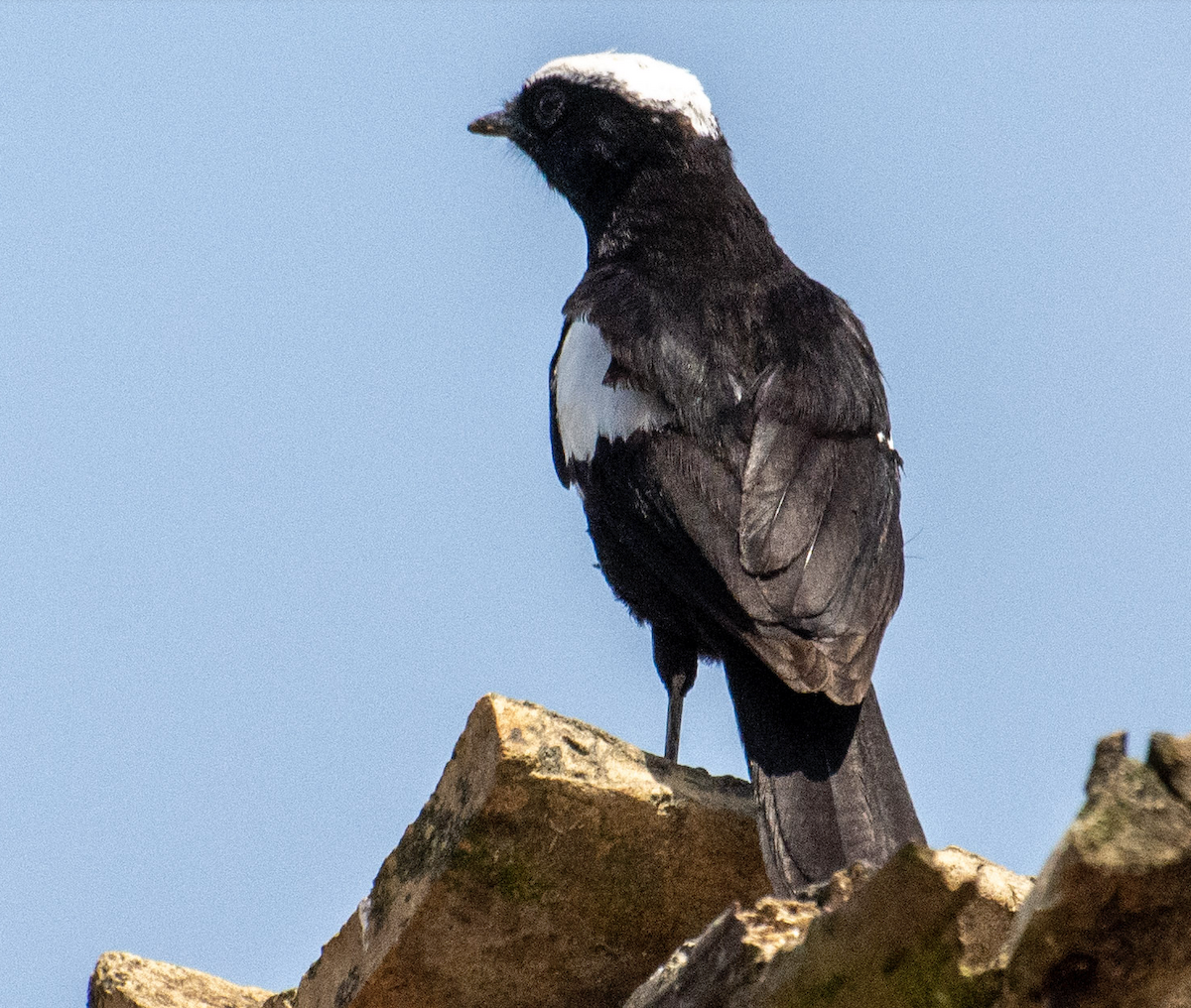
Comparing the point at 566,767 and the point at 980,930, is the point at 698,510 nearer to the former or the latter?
the point at 566,767

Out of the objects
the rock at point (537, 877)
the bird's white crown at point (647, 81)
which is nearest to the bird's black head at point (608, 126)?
the bird's white crown at point (647, 81)

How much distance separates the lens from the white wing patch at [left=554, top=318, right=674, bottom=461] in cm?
494

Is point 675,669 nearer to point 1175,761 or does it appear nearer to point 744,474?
point 744,474

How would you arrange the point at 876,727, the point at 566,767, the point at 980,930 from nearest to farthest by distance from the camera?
the point at 980,930 → the point at 566,767 → the point at 876,727

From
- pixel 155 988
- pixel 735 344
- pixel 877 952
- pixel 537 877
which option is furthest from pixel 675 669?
pixel 877 952

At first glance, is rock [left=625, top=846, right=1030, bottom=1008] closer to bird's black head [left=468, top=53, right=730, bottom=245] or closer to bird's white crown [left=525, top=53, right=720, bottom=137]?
bird's black head [left=468, top=53, right=730, bottom=245]

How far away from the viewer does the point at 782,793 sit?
153 inches

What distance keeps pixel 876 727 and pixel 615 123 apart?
3268mm

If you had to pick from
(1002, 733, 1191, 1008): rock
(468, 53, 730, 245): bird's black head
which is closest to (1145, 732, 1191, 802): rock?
(1002, 733, 1191, 1008): rock

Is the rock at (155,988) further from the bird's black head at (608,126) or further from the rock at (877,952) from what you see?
the bird's black head at (608,126)

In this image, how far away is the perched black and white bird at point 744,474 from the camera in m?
4.05

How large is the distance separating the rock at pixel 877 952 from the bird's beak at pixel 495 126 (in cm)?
492

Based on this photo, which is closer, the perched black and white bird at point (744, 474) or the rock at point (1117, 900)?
the rock at point (1117, 900)

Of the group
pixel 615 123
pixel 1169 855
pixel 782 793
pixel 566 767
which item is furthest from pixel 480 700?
pixel 615 123
